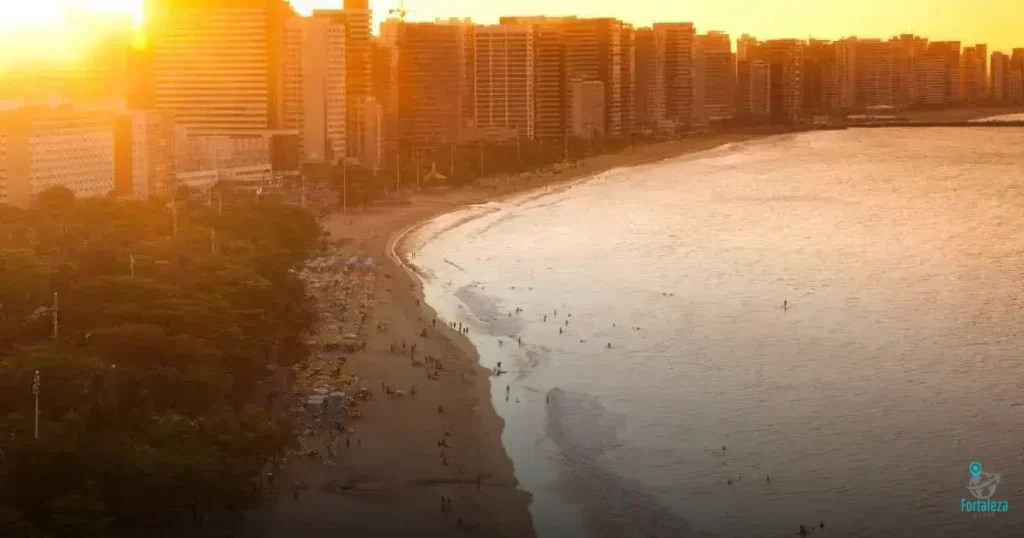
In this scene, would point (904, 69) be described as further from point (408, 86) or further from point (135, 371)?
point (135, 371)

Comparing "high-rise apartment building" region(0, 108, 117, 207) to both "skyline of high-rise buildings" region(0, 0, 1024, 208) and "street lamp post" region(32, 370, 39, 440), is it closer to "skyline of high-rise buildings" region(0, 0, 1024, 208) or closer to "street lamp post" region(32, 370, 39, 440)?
"skyline of high-rise buildings" region(0, 0, 1024, 208)

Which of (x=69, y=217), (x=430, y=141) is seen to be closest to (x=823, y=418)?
(x=69, y=217)

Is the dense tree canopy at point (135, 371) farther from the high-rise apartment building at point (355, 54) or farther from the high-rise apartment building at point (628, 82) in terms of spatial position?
the high-rise apartment building at point (628, 82)

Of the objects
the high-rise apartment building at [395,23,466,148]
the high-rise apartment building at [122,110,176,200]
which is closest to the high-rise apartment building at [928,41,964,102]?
the high-rise apartment building at [395,23,466,148]

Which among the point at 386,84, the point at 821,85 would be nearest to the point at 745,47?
the point at 821,85

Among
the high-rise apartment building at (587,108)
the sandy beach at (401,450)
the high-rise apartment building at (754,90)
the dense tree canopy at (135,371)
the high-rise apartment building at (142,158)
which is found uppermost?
the high-rise apartment building at (754,90)

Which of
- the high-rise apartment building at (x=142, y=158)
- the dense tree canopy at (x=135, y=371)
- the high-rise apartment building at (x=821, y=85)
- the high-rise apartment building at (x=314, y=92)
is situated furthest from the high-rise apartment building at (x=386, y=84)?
the high-rise apartment building at (x=821, y=85)

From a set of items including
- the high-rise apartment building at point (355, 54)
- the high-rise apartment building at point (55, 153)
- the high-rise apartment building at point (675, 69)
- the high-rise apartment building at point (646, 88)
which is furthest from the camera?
the high-rise apartment building at point (675, 69)
